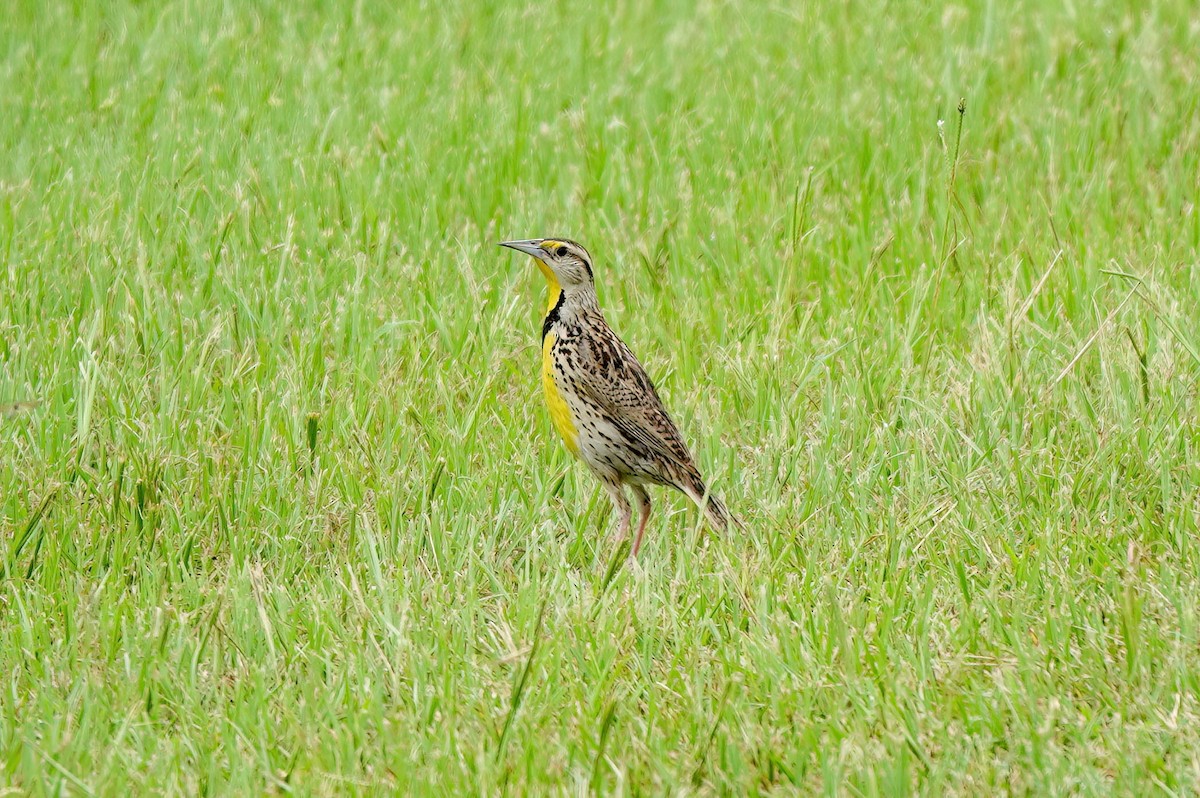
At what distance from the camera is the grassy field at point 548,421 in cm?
371

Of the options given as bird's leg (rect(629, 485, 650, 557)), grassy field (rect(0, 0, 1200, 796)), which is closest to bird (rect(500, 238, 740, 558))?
bird's leg (rect(629, 485, 650, 557))

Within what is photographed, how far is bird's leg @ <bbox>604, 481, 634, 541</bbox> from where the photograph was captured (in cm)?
486

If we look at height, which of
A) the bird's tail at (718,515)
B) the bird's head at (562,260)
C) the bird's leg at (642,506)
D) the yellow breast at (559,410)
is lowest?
the bird's leg at (642,506)

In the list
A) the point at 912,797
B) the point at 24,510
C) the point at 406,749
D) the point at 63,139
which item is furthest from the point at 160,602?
the point at 63,139

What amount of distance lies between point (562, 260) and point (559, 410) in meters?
0.50

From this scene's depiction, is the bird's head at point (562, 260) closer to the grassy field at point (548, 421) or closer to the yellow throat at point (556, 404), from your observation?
the yellow throat at point (556, 404)

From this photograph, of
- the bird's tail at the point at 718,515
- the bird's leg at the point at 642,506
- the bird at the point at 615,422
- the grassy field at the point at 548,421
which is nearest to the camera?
the grassy field at the point at 548,421

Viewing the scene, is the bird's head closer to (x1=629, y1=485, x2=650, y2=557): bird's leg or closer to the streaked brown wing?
the streaked brown wing

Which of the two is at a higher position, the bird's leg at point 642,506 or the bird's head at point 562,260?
the bird's head at point 562,260

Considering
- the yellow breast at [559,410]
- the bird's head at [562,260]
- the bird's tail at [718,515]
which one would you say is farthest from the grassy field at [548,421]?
the bird's head at [562,260]

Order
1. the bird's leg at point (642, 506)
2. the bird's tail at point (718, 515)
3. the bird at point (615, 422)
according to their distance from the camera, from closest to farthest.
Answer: the bird's tail at point (718, 515)
the bird at point (615, 422)
the bird's leg at point (642, 506)

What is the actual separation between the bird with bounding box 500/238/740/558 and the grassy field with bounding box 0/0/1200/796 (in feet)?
0.43

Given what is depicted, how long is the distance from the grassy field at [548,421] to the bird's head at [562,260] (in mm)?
526

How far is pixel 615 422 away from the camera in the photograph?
483 cm
